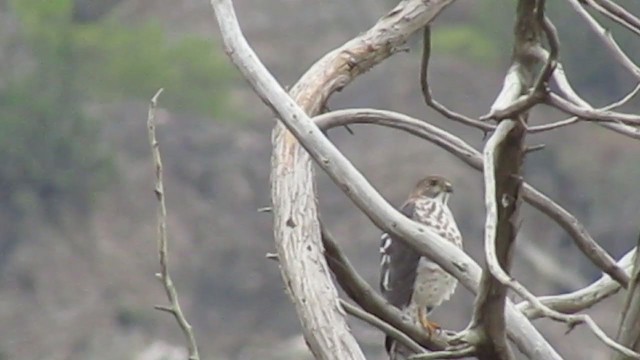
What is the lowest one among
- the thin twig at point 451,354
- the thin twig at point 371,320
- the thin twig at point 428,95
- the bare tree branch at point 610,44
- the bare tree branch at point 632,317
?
the thin twig at point 371,320

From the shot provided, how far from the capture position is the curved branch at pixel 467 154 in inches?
106

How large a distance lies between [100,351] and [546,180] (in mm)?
7903

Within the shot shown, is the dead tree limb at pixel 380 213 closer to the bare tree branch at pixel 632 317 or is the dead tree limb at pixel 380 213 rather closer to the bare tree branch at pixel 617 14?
the bare tree branch at pixel 632 317

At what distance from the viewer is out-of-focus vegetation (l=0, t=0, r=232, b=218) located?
25.5 m

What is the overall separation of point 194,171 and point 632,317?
80.8ft

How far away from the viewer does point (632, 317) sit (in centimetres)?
238

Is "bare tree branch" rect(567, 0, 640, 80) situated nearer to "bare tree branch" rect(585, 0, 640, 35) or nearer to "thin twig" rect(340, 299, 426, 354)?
"bare tree branch" rect(585, 0, 640, 35)

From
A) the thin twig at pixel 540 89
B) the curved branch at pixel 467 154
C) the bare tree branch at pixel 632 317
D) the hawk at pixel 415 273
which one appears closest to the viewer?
the thin twig at pixel 540 89

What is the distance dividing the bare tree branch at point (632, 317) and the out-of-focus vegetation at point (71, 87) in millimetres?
23017

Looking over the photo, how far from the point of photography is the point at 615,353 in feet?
7.70

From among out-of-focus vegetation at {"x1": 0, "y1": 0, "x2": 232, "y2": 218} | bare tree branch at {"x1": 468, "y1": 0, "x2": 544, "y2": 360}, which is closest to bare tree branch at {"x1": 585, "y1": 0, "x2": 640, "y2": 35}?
bare tree branch at {"x1": 468, "y1": 0, "x2": 544, "y2": 360}

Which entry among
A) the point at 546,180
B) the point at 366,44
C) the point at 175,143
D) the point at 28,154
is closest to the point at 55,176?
the point at 28,154

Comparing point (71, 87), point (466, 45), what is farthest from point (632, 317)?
point (466, 45)

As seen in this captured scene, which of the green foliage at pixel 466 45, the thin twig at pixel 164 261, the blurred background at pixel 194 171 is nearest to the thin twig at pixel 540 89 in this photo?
the thin twig at pixel 164 261
